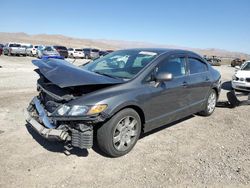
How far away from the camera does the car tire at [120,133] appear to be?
Answer: 3852 millimetres

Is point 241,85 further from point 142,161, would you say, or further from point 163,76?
point 142,161

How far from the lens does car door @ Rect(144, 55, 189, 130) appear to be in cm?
452

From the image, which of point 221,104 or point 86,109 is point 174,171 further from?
point 221,104

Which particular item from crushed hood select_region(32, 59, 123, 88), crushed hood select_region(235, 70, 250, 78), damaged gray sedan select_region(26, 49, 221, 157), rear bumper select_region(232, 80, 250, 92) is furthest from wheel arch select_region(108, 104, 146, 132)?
crushed hood select_region(235, 70, 250, 78)

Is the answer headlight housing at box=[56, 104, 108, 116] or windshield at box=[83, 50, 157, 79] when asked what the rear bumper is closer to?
windshield at box=[83, 50, 157, 79]

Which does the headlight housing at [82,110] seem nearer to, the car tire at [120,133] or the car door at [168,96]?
the car tire at [120,133]

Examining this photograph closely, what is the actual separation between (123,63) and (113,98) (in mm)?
1365

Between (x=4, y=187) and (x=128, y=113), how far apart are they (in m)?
1.92

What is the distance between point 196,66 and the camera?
600 cm

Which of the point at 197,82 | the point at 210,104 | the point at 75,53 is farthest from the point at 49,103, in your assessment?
the point at 75,53

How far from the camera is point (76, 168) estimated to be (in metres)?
3.76

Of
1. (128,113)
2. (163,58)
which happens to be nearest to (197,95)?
(163,58)

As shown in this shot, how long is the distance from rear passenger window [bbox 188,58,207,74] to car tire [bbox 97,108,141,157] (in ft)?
6.86

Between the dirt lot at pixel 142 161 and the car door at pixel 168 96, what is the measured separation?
0.43 metres
